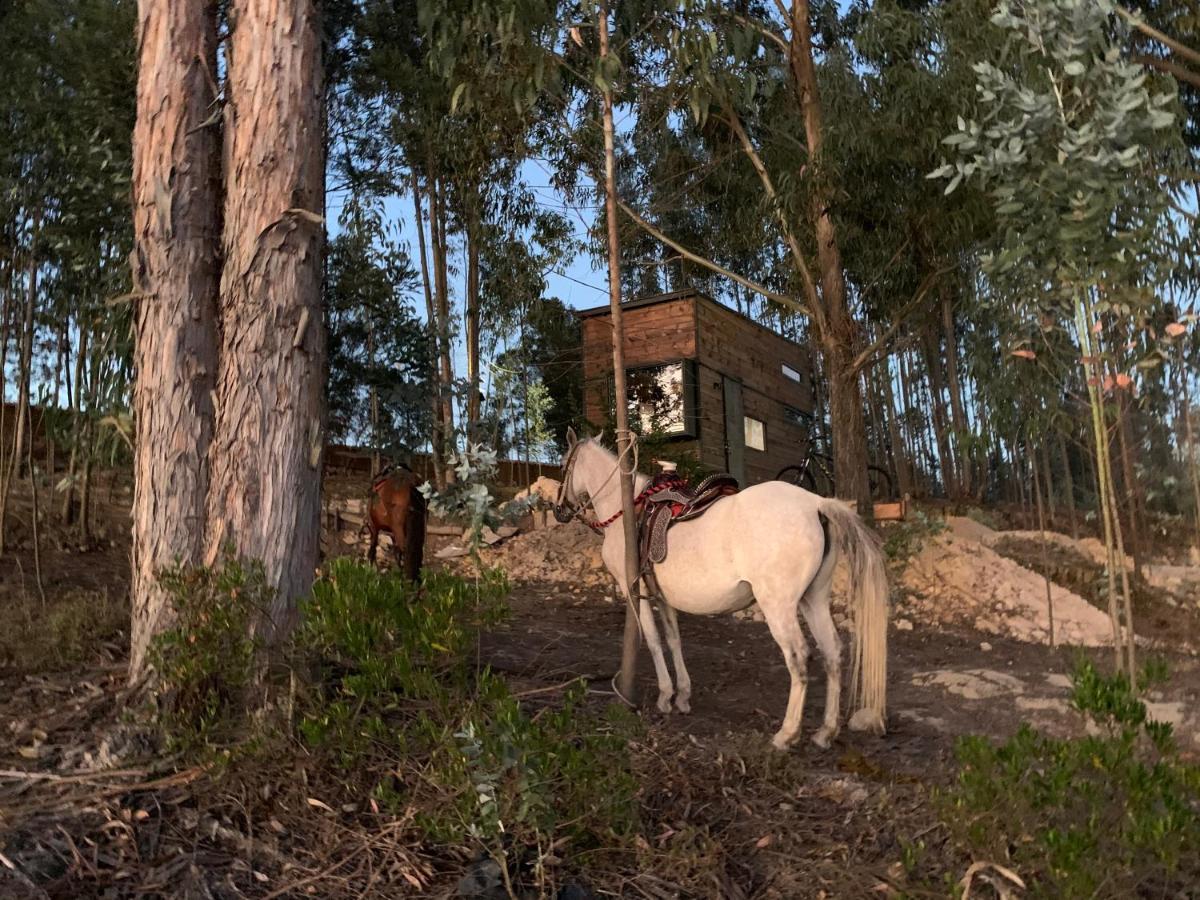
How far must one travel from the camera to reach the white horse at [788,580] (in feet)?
15.6

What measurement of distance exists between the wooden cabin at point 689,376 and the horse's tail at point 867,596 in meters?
9.73

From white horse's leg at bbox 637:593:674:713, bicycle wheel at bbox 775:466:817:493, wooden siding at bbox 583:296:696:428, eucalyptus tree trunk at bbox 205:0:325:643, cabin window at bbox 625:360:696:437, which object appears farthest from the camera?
wooden siding at bbox 583:296:696:428

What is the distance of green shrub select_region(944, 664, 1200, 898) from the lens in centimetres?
228

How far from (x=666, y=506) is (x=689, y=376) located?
35.9 ft

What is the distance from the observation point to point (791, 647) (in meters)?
4.75

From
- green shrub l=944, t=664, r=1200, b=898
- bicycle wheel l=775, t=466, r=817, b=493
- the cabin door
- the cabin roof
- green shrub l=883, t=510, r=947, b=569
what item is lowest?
green shrub l=944, t=664, r=1200, b=898

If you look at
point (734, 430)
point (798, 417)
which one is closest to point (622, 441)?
point (734, 430)

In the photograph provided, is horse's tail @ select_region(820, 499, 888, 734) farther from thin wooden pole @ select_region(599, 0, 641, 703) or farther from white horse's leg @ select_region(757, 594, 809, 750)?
thin wooden pole @ select_region(599, 0, 641, 703)

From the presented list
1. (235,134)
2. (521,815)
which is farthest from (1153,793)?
(235,134)

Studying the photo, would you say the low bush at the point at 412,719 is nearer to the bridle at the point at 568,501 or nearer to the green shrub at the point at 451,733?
the green shrub at the point at 451,733

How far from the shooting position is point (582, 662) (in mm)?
6180

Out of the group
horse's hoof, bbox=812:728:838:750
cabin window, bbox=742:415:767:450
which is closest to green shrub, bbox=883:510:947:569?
horse's hoof, bbox=812:728:838:750

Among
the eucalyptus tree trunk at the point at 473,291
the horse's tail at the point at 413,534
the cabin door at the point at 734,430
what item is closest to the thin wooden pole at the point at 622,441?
the horse's tail at the point at 413,534

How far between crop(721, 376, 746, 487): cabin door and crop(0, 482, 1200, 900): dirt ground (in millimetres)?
10293
